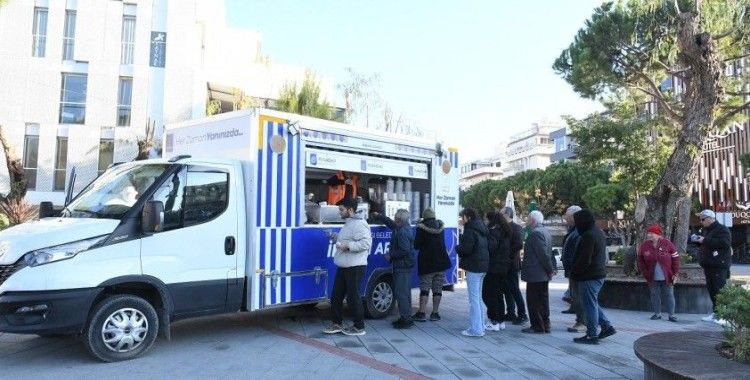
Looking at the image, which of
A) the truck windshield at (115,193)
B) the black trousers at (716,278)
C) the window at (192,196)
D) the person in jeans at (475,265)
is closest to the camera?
the truck windshield at (115,193)

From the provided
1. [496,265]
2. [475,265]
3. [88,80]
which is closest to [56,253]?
[475,265]

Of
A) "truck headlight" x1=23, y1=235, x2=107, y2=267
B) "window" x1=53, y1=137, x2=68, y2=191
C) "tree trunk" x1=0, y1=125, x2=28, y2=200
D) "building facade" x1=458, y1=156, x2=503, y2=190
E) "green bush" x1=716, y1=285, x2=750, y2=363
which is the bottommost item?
"green bush" x1=716, y1=285, x2=750, y2=363

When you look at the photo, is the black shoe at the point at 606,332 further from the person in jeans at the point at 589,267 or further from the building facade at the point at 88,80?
the building facade at the point at 88,80

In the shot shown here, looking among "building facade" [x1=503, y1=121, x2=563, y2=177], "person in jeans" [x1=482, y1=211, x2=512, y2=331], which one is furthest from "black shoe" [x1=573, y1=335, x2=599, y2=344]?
"building facade" [x1=503, y1=121, x2=563, y2=177]

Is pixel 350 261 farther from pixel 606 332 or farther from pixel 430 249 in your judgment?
pixel 606 332

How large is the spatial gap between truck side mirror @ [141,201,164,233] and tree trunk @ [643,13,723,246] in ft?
34.2

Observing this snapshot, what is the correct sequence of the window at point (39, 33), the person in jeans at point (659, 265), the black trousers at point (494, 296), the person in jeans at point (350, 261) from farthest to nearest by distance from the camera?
the window at point (39, 33)
the person in jeans at point (659, 265)
the black trousers at point (494, 296)
the person in jeans at point (350, 261)

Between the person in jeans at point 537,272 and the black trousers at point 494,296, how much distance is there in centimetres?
44

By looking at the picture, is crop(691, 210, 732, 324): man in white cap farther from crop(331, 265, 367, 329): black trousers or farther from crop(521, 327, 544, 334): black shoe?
crop(331, 265, 367, 329): black trousers

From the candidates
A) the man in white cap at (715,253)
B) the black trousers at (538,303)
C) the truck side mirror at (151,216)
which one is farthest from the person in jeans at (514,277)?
the truck side mirror at (151,216)

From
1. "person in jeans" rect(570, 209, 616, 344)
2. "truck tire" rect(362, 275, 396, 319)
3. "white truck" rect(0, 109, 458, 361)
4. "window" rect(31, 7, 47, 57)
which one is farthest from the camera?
"window" rect(31, 7, 47, 57)

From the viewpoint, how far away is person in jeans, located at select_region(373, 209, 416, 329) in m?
8.46

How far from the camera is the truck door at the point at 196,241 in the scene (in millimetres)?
6508

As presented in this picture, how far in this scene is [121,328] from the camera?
20.5ft
